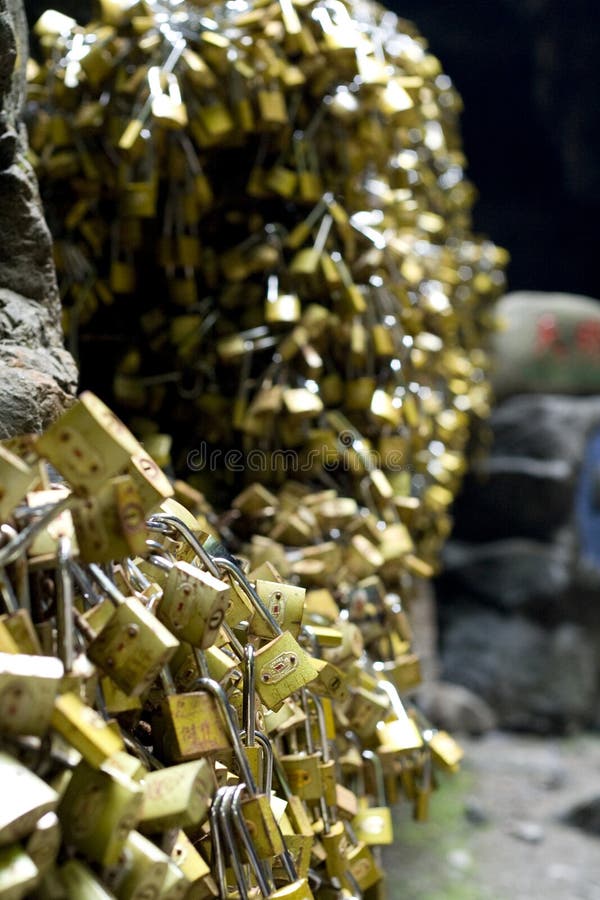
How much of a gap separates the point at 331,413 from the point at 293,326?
0.16 meters

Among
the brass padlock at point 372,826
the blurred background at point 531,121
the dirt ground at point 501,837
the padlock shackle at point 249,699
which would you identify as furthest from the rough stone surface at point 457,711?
the blurred background at point 531,121

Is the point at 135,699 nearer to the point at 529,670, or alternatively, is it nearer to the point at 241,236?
the point at 241,236

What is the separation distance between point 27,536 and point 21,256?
63 centimetres

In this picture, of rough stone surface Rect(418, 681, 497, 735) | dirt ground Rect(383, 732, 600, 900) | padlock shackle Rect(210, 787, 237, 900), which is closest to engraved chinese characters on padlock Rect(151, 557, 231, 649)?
padlock shackle Rect(210, 787, 237, 900)

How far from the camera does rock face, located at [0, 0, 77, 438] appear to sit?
2.89 feet

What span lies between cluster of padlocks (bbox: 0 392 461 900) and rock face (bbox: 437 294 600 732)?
93.0 inches

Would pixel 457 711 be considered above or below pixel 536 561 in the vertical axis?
below

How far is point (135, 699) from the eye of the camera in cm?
51

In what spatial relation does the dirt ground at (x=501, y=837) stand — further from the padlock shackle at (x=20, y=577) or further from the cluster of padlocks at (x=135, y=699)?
the padlock shackle at (x=20, y=577)

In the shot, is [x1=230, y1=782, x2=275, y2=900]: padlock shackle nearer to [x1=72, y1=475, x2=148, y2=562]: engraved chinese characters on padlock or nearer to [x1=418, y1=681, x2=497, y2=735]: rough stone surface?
[x1=72, y1=475, x2=148, y2=562]: engraved chinese characters on padlock

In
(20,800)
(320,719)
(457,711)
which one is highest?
(20,800)

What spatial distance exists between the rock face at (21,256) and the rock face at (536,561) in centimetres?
236

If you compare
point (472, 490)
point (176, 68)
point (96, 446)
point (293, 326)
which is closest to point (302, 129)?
point (176, 68)

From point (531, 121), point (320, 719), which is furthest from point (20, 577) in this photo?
point (531, 121)
